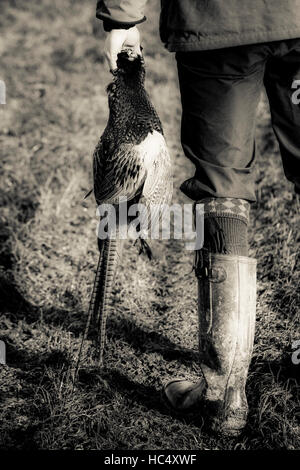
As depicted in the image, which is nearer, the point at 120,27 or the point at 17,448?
the point at 120,27

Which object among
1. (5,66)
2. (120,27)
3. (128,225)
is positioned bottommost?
(128,225)

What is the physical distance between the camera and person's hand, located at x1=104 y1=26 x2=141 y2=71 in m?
1.87

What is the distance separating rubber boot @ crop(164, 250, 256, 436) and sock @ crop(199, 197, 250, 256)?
32 millimetres

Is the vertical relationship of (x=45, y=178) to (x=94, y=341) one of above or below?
above

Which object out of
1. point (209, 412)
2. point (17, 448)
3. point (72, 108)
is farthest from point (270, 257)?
point (72, 108)

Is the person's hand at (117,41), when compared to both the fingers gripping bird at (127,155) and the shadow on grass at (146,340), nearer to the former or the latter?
the fingers gripping bird at (127,155)

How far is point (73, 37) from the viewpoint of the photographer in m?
6.18

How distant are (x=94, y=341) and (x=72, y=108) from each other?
2770 millimetres
